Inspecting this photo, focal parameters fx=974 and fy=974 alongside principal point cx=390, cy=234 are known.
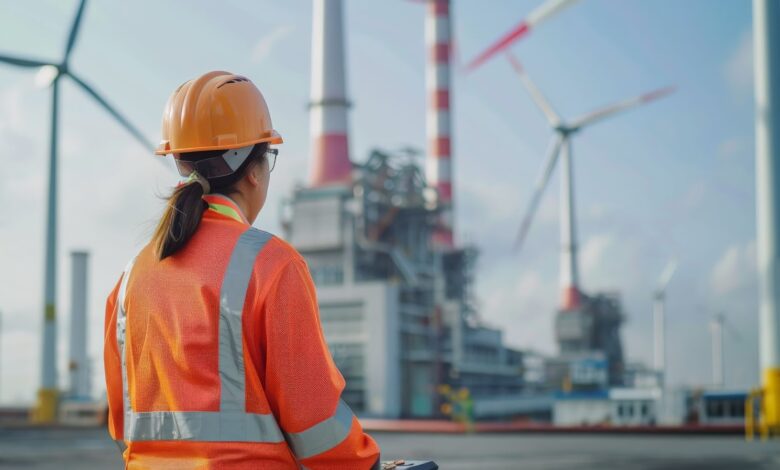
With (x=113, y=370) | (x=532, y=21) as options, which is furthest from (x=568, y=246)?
(x=113, y=370)

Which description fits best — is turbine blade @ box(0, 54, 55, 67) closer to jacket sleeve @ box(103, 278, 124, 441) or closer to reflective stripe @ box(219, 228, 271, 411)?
jacket sleeve @ box(103, 278, 124, 441)

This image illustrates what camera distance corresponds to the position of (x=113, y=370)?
193 cm

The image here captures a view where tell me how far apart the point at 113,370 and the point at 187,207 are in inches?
15.7

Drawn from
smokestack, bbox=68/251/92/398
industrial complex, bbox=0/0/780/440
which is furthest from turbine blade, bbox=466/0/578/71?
smokestack, bbox=68/251/92/398

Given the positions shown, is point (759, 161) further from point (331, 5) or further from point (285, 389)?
point (331, 5)

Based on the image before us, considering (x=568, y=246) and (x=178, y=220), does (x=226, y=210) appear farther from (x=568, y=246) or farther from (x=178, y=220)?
(x=568, y=246)

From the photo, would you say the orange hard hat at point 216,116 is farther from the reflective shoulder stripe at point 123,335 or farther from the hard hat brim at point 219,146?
the reflective shoulder stripe at point 123,335

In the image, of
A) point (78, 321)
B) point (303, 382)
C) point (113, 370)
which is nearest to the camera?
point (303, 382)

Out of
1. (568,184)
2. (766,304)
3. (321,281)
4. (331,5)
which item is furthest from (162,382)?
(568,184)

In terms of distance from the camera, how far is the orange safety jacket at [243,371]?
1.61 meters

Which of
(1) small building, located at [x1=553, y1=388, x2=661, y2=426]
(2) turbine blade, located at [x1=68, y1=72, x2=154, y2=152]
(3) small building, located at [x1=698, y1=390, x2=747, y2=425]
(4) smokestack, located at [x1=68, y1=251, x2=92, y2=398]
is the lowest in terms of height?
(1) small building, located at [x1=553, y1=388, x2=661, y2=426]

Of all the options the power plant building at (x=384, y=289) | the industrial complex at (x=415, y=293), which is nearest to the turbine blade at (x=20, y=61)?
the industrial complex at (x=415, y=293)

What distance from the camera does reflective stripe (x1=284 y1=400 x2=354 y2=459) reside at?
1605mm

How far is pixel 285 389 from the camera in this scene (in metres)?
1.61
